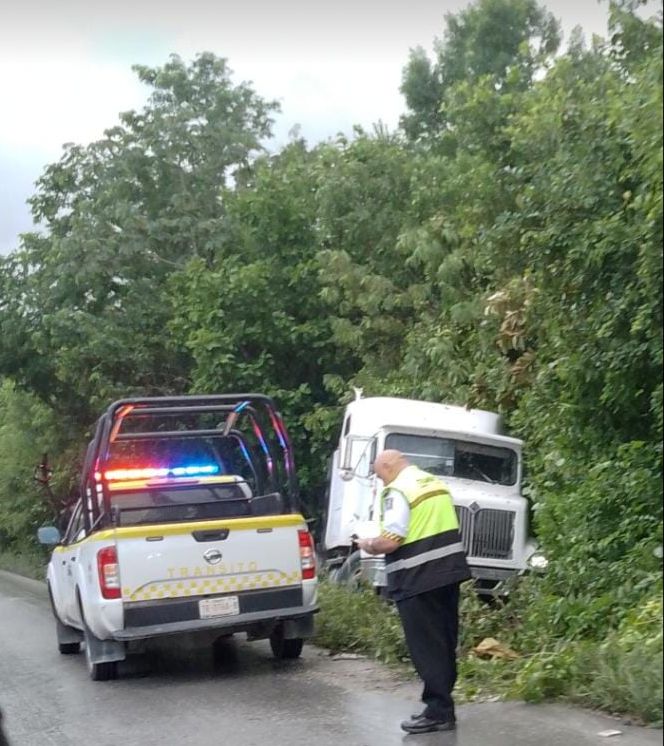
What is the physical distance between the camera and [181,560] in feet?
30.1

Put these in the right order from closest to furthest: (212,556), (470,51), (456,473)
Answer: (212,556)
(456,473)
(470,51)

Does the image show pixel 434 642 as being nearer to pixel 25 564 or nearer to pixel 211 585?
pixel 211 585

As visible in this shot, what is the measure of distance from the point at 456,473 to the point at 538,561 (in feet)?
8.82

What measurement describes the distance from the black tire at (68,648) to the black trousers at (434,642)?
19.2 ft

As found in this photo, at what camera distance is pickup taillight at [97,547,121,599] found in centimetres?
903

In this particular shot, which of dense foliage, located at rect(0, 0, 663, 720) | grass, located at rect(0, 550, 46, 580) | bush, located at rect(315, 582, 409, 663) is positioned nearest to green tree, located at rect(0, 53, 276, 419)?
dense foliage, located at rect(0, 0, 663, 720)

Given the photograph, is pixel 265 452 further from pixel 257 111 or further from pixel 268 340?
pixel 257 111

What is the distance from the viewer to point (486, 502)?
13070 millimetres

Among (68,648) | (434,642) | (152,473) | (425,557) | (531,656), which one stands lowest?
(68,648)

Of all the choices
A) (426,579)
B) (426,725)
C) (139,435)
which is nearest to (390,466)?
(426,579)

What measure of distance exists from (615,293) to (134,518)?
14.9ft

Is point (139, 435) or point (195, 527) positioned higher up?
point (139, 435)

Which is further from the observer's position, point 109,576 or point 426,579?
point 109,576

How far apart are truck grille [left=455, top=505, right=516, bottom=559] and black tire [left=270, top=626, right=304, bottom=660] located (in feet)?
10.8
